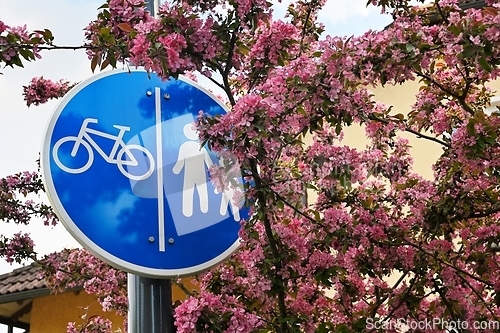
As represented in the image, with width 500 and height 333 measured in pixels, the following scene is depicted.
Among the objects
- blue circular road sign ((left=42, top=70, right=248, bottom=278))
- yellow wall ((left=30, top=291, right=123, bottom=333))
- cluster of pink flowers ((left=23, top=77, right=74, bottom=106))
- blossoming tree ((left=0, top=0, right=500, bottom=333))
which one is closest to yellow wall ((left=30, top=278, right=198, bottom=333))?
yellow wall ((left=30, top=291, right=123, bottom=333))

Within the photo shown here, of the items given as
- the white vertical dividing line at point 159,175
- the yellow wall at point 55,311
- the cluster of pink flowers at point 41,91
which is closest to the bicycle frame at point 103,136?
the white vertical dividing line at point 159,175

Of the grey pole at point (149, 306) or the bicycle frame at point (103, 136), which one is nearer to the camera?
the grey pole at point (149, 306)

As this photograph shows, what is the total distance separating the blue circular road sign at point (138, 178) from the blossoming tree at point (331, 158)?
0.47 feet

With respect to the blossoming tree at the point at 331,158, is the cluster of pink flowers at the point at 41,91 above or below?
above

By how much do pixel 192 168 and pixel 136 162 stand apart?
247mm

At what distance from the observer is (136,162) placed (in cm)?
264

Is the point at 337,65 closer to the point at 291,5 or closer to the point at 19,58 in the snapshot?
the point at 19,58

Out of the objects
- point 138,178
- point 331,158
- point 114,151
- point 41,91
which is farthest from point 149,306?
point 41,91

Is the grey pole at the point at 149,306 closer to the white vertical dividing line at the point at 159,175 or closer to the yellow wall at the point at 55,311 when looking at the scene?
the white vertical dividing line at the point at 159,175

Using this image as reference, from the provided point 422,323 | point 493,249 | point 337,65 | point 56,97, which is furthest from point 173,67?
point 493,249

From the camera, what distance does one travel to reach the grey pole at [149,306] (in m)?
2.53

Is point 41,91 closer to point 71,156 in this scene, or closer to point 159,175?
point 71,156

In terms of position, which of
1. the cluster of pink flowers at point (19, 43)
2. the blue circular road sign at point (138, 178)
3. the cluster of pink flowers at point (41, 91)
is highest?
the cluster of pink flowers at point (41, 91)

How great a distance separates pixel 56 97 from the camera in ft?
→ 12.9
